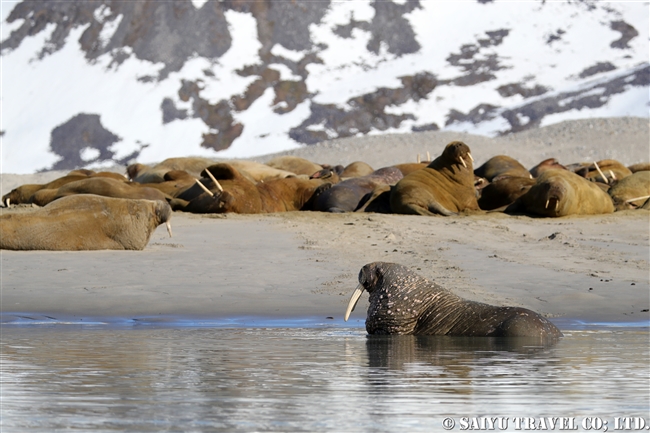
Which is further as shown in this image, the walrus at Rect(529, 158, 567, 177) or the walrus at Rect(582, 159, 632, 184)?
the walrus at Rect(529, 158, 567, 177)

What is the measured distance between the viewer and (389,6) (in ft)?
289

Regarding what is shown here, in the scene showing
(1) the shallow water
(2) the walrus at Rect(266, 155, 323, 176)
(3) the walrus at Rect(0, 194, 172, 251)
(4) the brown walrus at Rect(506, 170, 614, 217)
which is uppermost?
(2) the walrus at Rect(266, 155, 323, 176)

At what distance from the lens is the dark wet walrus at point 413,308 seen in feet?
25.1

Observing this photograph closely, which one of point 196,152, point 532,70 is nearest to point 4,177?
point 196,152

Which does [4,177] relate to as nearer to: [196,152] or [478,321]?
[478,321]

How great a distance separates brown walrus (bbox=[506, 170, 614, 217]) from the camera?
15.5 meters

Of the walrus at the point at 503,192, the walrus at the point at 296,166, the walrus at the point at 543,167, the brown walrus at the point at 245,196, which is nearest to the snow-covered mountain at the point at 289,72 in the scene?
the walrus at the point at 296,166

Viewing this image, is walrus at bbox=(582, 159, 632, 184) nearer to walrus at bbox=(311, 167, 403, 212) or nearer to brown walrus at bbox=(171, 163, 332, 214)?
walrus at bbox=(311, 167, 403, 212)

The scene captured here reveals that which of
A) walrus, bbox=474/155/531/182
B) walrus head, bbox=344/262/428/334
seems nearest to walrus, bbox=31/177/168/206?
walrus, bbox=474/155/531/182

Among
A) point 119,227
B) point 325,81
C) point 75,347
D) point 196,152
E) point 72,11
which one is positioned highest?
point 72,11

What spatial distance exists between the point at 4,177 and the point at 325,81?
156 ft

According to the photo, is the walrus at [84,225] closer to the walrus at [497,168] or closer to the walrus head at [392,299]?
the walrus head at [392,299]

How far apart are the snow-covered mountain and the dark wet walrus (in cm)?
5540

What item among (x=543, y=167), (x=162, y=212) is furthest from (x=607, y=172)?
(x=162, y=212)
